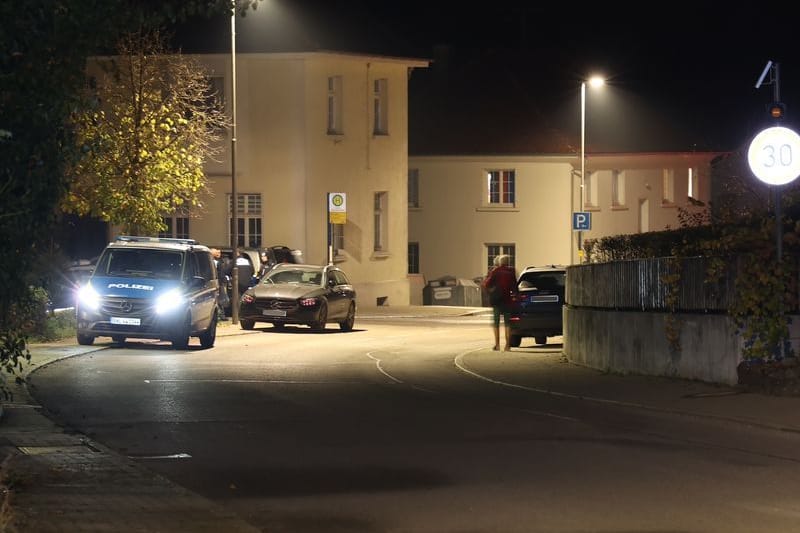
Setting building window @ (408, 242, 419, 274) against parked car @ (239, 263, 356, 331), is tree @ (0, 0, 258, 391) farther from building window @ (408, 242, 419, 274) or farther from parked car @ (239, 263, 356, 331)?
building window @ (408, 242, 419, 274)

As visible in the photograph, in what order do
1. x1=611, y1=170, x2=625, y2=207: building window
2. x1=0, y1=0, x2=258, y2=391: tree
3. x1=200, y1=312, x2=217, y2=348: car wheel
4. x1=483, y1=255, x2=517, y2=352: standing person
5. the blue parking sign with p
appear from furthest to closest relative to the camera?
x1=611, y1=170, x2=625, y2=207: building window → the blue parking sign with p → x1=200, y1=312, x2=217, y2=348: car wheel → x1=483, y1=255, x2=517, y2=352: standing person → x1=0, y1=0, x2=258, y2=391: tree

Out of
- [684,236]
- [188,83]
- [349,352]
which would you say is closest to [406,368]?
[349,352]

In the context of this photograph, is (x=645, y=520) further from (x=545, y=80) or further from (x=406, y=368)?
(x=545, y=80)

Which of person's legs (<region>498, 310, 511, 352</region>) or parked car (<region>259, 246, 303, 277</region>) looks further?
parked car (<region>259, 246, 303, 277</region>)

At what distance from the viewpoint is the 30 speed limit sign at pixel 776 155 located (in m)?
16.5

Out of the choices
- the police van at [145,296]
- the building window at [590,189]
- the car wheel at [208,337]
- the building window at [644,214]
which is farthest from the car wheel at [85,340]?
the building window at [644,214]

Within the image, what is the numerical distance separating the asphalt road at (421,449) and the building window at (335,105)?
26825 millimetres

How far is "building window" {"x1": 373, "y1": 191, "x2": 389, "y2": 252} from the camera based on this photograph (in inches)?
1964

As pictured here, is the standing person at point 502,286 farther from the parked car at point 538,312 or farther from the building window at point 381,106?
the building window at point 381,106

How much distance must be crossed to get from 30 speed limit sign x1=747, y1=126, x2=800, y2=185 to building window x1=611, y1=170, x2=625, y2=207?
4551cm

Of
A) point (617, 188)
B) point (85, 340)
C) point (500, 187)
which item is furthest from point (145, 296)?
point (617, 188)

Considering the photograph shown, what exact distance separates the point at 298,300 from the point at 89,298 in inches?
292

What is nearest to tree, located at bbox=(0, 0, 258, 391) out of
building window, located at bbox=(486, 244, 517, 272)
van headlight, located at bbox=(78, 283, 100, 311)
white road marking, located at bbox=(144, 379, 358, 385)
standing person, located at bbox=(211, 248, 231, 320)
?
white road marking, located at bbox=(144, 379, 358, 385)

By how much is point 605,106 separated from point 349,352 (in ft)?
136
